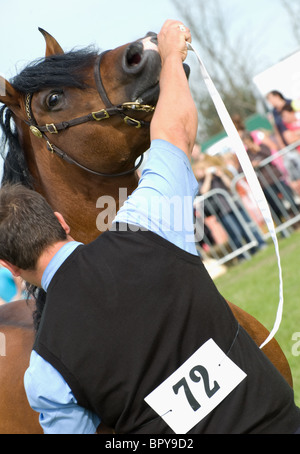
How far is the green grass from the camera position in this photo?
20.7 feet

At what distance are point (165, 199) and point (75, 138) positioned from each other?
2.98ft

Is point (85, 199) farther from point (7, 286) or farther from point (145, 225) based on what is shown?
point (7, 286)

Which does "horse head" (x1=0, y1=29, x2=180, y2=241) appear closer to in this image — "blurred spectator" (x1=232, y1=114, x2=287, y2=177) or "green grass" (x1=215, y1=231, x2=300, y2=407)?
"green grass" (x1=215, y1=231, x2=300, y2=407)

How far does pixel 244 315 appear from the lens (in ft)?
11.0

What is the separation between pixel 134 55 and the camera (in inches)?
103

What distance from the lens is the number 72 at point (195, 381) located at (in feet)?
7.05

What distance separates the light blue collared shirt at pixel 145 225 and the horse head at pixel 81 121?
18.0 inches

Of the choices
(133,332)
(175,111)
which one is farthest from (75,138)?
(133,332)

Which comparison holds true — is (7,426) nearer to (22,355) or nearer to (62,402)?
(22,355)

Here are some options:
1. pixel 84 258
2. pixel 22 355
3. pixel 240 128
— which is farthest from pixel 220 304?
pixel 240 128

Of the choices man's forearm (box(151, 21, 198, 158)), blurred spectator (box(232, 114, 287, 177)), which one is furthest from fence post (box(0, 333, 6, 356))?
blurred spectator (box(232, 114, 287, 177))

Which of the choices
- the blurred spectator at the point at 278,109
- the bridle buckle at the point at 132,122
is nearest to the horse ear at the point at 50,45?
the bridle buckle at the point at 132,122

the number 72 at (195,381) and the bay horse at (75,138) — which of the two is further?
the bay horse at (75,138)

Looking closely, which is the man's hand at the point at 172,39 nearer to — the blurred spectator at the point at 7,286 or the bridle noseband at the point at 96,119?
the bridle noseband at the point at 96,119
